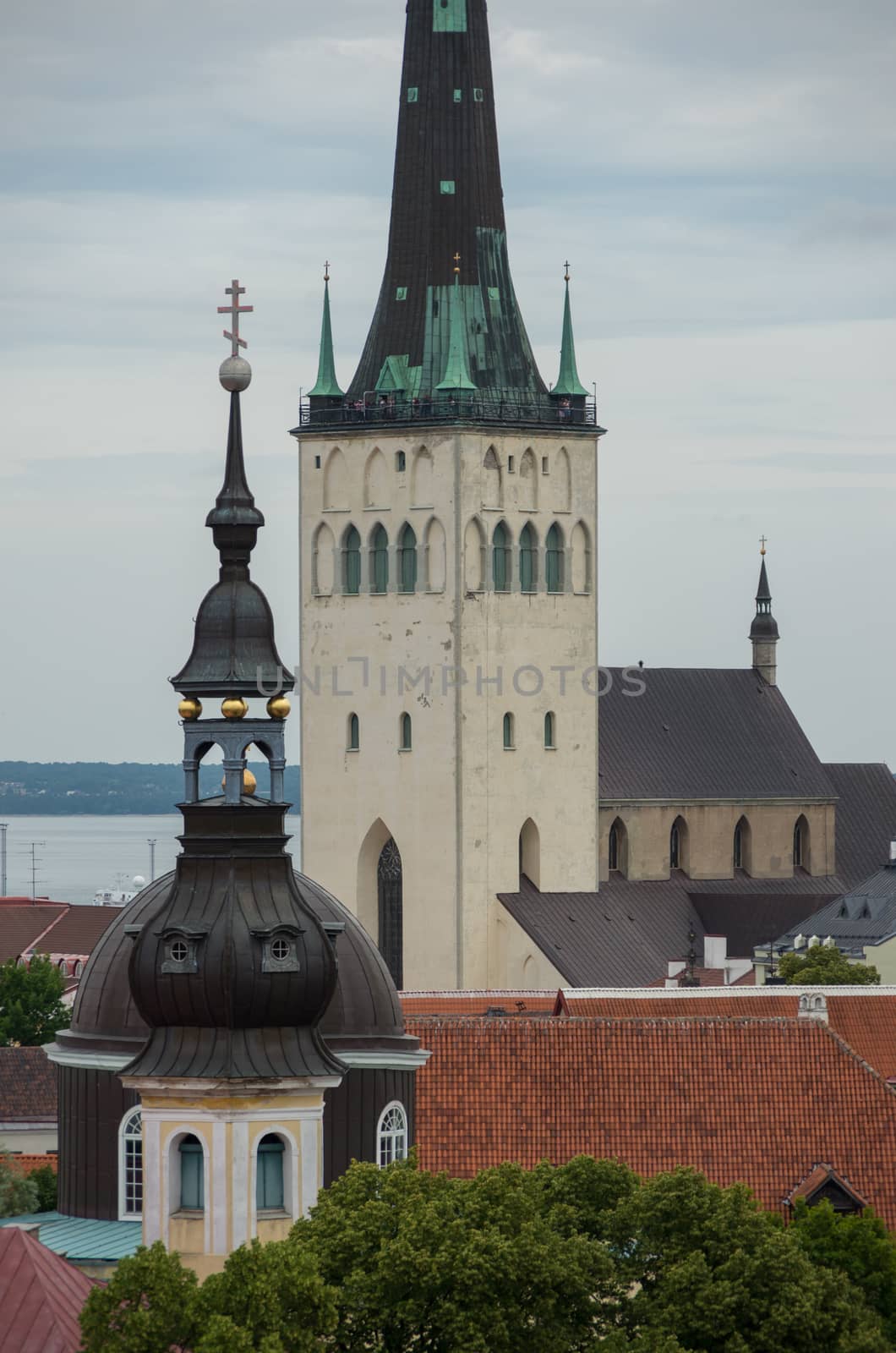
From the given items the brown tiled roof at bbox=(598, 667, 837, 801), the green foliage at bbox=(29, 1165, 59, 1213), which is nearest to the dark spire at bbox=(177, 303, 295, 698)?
the green foliage at bbox=(29, 1165, 59, 1213)

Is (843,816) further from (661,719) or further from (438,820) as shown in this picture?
(438,820)

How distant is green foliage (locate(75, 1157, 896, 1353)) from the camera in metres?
38.3

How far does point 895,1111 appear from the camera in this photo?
57.5m

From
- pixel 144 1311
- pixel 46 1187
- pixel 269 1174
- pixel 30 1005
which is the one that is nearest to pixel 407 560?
pixel 30 1005

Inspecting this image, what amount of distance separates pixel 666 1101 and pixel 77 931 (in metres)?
75.0

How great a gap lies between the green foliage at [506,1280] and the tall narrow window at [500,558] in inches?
2011

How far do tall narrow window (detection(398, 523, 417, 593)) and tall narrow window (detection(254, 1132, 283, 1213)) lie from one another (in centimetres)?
5285

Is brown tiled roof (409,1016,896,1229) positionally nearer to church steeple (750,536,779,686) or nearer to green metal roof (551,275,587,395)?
green metal roof (551,275,587,395)

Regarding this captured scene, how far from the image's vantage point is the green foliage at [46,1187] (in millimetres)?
54616

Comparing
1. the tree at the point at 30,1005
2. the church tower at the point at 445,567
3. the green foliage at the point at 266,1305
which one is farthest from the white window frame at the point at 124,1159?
the tree at the point at 30,1005

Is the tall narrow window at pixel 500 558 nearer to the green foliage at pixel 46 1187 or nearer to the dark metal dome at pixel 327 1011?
the green foliage at pixel 46 1187

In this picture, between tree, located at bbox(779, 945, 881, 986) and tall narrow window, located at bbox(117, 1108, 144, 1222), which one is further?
tree, located at bbox(779, 945, 881, 986)

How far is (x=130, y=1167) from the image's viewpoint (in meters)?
48.5

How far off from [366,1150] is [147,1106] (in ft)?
19.7
